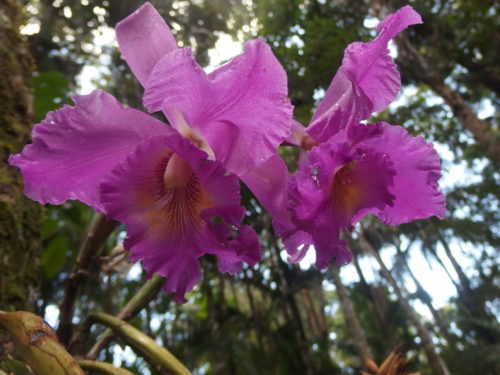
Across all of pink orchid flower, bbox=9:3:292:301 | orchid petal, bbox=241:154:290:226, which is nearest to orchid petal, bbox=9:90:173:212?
pink orchid flower, bbox=9:3:292:301

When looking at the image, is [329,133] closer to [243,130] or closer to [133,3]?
[243,130]

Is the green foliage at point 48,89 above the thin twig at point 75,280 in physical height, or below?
above

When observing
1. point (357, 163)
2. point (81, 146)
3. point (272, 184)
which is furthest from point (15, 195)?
point (357, 163)

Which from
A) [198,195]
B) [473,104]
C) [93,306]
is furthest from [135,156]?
[473,104]

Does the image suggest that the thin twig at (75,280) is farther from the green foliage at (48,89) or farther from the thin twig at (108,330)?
the green foliage at (48,89)

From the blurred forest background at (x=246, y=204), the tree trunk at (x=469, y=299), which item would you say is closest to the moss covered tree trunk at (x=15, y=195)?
the blurred forest background at (x=246, y=204)

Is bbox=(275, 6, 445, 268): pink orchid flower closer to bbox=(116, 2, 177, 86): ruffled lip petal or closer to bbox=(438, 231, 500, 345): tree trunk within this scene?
bbox=(116, 2, 177, 86): ruffled lip petal
